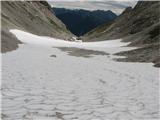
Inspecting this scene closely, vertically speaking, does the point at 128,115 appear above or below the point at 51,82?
below

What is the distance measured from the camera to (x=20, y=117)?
38.7ft

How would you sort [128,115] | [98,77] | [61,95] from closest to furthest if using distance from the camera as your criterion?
[128,115], [61,95], [98,77]

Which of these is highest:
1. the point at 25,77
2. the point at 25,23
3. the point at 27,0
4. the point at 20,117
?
the point at 27,0

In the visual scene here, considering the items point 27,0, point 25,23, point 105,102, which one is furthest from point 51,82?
point 27,0

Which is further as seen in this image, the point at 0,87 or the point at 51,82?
the point at 51,82

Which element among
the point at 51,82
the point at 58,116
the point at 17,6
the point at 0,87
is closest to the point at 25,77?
the point at 51,82

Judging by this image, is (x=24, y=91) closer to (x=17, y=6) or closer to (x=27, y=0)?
(x=17, y=6)

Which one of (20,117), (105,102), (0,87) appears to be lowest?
(20,117)

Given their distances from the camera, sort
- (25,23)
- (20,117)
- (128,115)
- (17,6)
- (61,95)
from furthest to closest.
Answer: (17,6)
(25,23)
(61,95)
(128,115)
(20,117)

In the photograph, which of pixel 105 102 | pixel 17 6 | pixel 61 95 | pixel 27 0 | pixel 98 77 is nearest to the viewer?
pixel 105 102

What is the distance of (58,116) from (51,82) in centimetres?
755

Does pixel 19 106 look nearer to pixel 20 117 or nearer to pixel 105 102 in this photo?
pixel 20 117

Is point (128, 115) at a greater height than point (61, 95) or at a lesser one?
lesser

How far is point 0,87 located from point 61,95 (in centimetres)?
284
